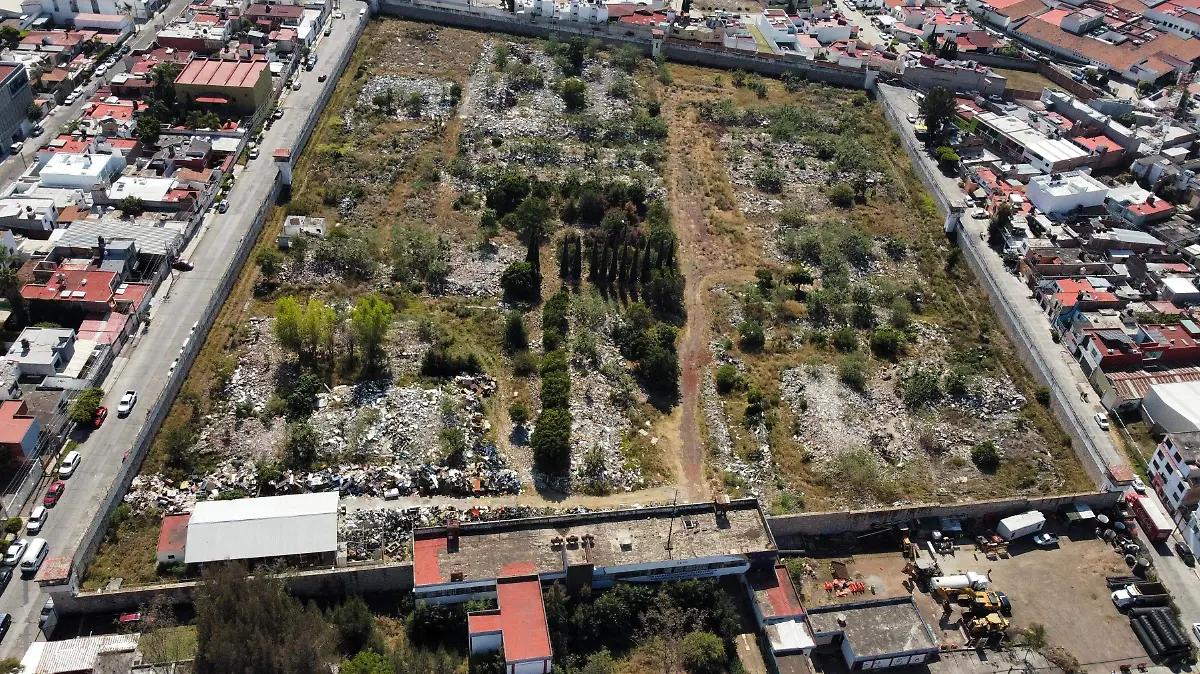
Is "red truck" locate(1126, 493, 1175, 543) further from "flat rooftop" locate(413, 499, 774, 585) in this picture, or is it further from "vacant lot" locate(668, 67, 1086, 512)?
"flat rooftop" locate(413, 499, 774, 585)

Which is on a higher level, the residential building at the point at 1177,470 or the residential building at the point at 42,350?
the residential building at the point at 1177,470

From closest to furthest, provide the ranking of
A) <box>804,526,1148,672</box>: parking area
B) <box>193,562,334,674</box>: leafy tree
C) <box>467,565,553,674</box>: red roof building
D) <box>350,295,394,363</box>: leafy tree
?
<box>193,562,334,674</box>: leafy tree
<box>467,565,553,674</box>: red roof building
<box>804,526,1148,672</box>: parking area
<box>350,295,394,363</box>: leafy tree

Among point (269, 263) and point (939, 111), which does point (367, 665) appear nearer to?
point (269, 263)

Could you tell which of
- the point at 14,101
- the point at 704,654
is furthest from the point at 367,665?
the point at 14,101

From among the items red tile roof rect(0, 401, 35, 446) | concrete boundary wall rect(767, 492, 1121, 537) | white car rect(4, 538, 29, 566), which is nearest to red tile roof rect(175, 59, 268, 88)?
red tile roof rect(0, 401, 35, 446)

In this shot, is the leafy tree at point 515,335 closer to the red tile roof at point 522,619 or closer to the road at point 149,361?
the red tile roof at point 522,619

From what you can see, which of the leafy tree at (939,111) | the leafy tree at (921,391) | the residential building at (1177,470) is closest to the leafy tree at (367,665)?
the leafy tree at (921,391)

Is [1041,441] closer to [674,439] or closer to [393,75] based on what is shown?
[674,439]
